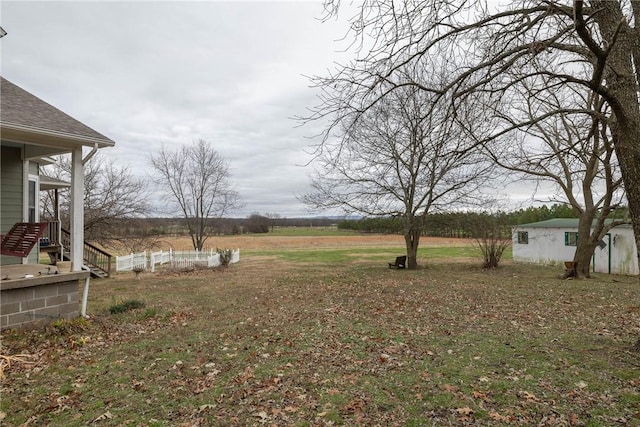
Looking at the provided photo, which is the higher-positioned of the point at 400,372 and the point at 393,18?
the point at 393,18

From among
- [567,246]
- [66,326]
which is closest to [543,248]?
[567,246]

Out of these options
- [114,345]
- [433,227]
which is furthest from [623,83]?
[433,227]

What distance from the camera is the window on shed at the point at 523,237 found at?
24922 mm

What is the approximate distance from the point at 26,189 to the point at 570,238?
25.8m

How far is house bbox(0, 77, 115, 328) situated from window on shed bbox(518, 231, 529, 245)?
25.4 m

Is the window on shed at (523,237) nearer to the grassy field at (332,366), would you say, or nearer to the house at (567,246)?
the house at (567,246)

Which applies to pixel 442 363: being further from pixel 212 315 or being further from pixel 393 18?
pixel 212 315

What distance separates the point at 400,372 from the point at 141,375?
3314 millimetres

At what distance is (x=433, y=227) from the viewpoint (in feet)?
66.7

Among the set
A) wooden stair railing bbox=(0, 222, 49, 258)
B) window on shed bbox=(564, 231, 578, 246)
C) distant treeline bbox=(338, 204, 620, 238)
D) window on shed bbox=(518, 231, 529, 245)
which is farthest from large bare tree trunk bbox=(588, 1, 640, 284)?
window on shed bbox=(518, 231, 529, 245)

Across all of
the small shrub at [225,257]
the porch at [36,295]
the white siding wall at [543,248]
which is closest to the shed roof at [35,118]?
the porch at [36,295]

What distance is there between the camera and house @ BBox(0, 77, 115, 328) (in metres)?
6.59

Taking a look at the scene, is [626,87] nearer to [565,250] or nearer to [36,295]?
[36,295]

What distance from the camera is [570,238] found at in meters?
21.9
